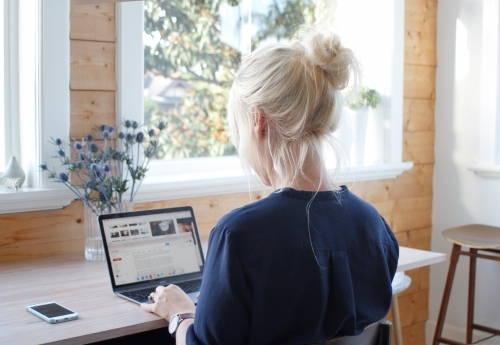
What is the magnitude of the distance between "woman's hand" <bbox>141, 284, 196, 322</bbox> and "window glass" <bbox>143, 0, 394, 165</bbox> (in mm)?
1161

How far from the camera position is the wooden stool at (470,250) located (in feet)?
9.27

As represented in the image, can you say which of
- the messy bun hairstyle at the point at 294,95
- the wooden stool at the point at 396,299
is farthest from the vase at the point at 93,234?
the wooden stool at the point at 396,299

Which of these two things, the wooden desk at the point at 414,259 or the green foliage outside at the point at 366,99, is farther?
the green foliage outside at the point at 366,99

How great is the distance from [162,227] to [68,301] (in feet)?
1.25

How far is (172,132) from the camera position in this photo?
8.98 feet

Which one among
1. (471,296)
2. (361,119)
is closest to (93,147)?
(361,119)

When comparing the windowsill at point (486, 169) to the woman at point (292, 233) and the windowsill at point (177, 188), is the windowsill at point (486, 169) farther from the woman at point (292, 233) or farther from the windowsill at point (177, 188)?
the woman at point (292, 233)

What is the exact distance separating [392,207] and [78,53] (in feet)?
5.72

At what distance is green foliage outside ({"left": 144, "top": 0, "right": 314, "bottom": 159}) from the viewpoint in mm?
2666

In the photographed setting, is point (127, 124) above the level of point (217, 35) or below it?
below

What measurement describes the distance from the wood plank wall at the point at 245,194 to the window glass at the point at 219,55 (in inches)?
5.9

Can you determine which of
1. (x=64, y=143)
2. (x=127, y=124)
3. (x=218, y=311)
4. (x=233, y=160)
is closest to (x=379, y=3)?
(x=233, y=160)

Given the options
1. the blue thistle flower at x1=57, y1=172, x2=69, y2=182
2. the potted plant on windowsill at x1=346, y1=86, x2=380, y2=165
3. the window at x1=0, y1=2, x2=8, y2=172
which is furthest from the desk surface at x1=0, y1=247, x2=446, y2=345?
the potted plant on windowsill at x1=346, y1=86, x2=380, y2=165

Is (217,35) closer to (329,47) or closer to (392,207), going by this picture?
(392,207)
